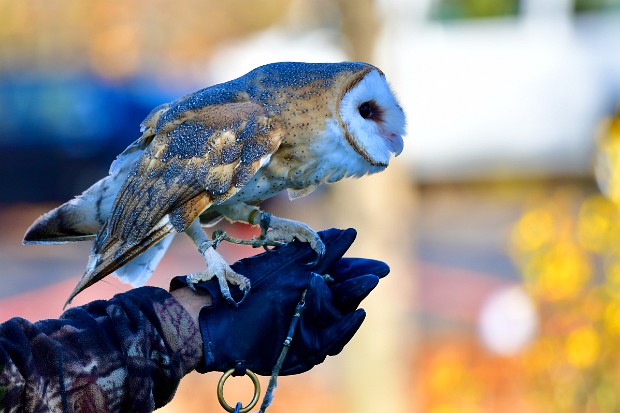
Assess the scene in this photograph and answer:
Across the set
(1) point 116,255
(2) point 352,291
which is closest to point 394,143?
(2) point 352,291

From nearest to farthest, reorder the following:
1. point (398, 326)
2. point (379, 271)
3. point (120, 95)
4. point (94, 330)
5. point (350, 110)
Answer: point (94, 330)
point (379, 271)
point (350, 110)
point (398, 326)
point (120, 95)

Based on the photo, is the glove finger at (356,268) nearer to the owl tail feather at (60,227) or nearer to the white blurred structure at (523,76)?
the owl tail feather at (60,227)

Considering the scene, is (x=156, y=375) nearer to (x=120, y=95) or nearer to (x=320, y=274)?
(x=320, y=274)

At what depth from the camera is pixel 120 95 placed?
11531mm

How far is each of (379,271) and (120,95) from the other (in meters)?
9.53

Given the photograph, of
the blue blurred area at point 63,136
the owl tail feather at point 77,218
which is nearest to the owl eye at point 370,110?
the owl tail feather at point 77,218

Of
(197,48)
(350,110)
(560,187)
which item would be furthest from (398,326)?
(197,48)

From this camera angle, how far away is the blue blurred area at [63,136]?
36.2ft

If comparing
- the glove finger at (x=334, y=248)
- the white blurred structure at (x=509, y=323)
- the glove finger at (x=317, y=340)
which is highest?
the glove finger at (x=334, y=248)

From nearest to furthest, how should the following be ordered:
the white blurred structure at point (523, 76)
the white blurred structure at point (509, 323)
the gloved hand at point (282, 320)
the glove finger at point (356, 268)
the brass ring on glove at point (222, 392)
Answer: the brass ring on glove at point (222, 392), the gloved hand at point (282, 320), the glove finger at point (356, 268), the white blurred structure at point (509, 323), the white blurred structure at point (523, 76)

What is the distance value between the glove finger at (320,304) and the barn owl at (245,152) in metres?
0.17

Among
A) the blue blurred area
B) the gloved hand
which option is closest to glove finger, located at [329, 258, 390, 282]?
the gloved hand

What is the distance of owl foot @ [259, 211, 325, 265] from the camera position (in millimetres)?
2486

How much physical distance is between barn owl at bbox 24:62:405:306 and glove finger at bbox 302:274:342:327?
0.17 m
